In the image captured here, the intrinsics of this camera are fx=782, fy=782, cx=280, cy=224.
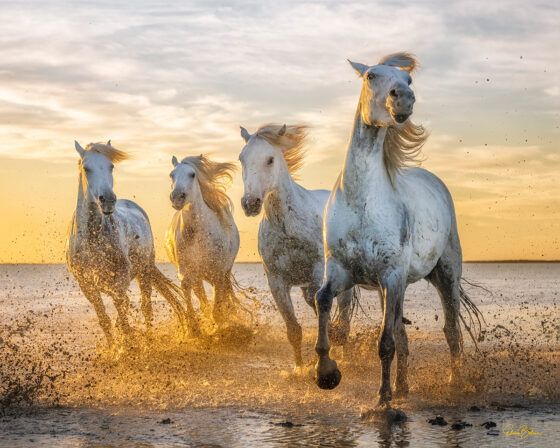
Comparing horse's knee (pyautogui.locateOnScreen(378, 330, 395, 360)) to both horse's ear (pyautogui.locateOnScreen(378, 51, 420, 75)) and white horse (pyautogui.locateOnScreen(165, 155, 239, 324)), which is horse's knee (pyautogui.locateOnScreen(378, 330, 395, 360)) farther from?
white horse (pyautogui.locateOnScreen(165, 155, 239, 324))

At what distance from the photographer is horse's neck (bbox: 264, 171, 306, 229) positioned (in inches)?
304

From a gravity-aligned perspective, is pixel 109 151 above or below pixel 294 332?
above

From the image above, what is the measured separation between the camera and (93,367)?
8844 millimetres

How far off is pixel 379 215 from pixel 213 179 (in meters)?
5.32

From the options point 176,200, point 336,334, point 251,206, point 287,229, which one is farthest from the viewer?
point 176,200

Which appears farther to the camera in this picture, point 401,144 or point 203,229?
point 203,229

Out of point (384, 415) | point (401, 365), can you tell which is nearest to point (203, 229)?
point (401, 365)

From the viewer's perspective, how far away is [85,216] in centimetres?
912

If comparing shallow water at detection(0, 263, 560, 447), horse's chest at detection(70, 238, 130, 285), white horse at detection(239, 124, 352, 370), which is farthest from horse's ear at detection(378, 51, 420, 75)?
horse's chest at detection(70, 238, 130, 285)

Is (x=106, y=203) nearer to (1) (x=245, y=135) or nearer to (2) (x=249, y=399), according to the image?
(1) (x=245, y=135)

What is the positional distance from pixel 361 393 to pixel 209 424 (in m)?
1.76

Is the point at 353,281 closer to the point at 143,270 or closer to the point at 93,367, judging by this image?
the point at 93,367

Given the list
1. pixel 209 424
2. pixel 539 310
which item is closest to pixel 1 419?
pixel 209 424

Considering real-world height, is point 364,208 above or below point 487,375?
above
